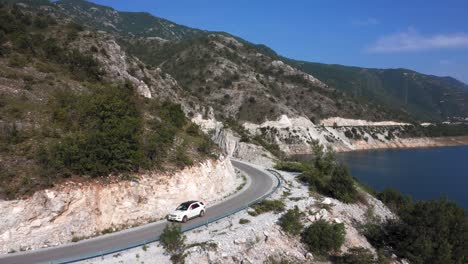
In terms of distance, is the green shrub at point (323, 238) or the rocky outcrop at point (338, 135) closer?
the green shrub at point (323, 238)

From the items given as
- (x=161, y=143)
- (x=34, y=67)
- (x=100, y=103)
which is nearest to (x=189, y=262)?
(x=161, y=143)

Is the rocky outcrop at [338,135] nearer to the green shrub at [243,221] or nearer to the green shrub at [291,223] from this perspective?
the green shrub at [291,223]

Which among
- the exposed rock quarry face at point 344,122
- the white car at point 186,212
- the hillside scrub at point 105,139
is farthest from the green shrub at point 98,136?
the exposed rock quarry face at point 344,122

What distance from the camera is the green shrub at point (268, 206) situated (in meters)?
27.9

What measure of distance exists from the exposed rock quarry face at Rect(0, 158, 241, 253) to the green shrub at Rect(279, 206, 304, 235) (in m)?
7.77

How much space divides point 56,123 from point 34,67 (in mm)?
15163

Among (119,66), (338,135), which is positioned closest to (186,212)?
(119,66)

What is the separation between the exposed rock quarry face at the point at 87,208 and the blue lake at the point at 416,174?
35419 millimetres

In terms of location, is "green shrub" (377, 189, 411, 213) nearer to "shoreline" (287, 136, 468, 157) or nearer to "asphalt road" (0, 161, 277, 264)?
"asphalt road" (0, 161, 277, 264)

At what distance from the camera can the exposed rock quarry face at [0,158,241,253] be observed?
19703mm

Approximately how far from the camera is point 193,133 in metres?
41.8

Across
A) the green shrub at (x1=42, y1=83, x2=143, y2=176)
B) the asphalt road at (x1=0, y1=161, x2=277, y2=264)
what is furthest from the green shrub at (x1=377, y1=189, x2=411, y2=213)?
the green shrub at (x1=42, y1=83, x2=143, y2=176)

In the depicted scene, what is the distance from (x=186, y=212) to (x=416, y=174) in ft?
214

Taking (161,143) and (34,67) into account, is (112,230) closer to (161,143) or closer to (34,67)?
(161,143)
